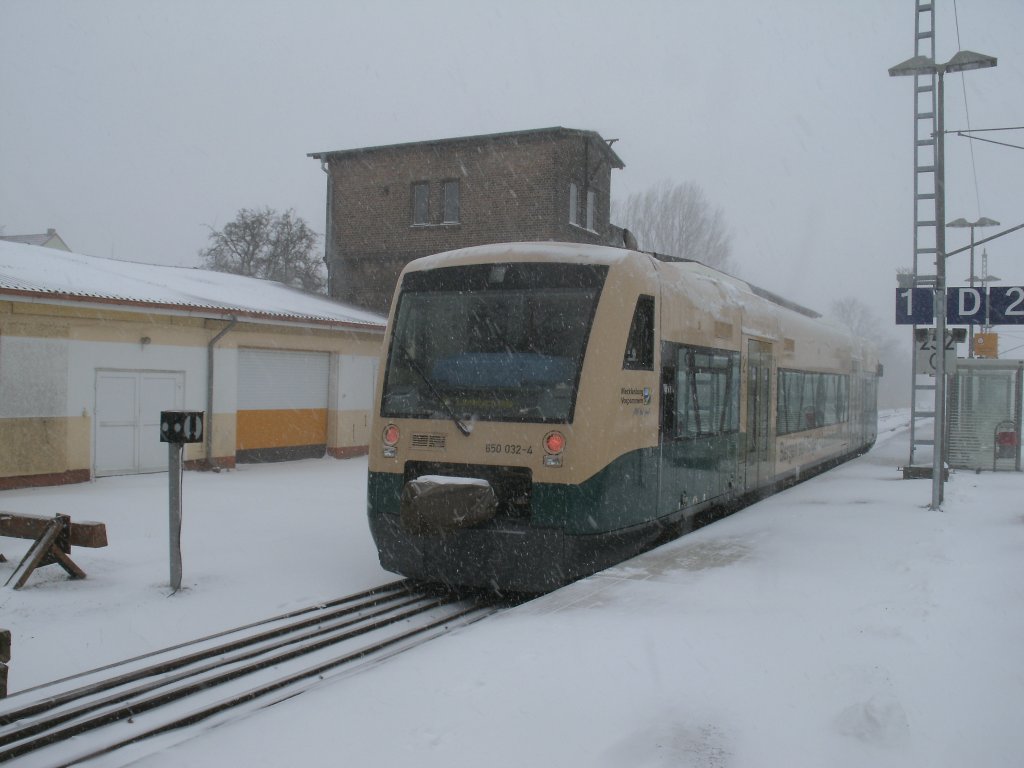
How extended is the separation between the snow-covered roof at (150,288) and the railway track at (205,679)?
8.92 meters

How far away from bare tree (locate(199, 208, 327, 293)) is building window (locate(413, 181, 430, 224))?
2107 cm

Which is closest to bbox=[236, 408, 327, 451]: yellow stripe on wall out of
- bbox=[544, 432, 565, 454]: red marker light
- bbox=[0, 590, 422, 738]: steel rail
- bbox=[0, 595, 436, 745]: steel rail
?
bbox=[0, 590, 422, 738]: steel rail

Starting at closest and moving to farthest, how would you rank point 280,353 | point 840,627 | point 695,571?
point 840,627 < point 695,571 < point 280,353

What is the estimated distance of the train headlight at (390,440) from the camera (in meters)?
7.93

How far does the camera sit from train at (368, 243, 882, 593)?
7.29 metres

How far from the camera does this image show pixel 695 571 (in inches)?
311

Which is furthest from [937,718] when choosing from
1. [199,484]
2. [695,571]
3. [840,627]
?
[199,484]

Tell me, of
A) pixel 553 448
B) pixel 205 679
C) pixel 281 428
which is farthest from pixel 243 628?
pixel 281 428

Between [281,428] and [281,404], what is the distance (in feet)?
1.69

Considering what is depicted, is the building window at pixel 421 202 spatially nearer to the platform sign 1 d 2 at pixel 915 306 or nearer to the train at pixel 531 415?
the platform sign 1 d 2 at pixel 915 306

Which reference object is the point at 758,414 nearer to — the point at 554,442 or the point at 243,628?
the point at 554,442

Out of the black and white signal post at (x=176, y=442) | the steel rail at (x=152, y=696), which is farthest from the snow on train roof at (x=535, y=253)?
the steel rail at (x=152, y=696)

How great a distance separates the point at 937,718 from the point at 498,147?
24203mm

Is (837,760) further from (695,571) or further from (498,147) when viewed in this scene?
(498,147)
